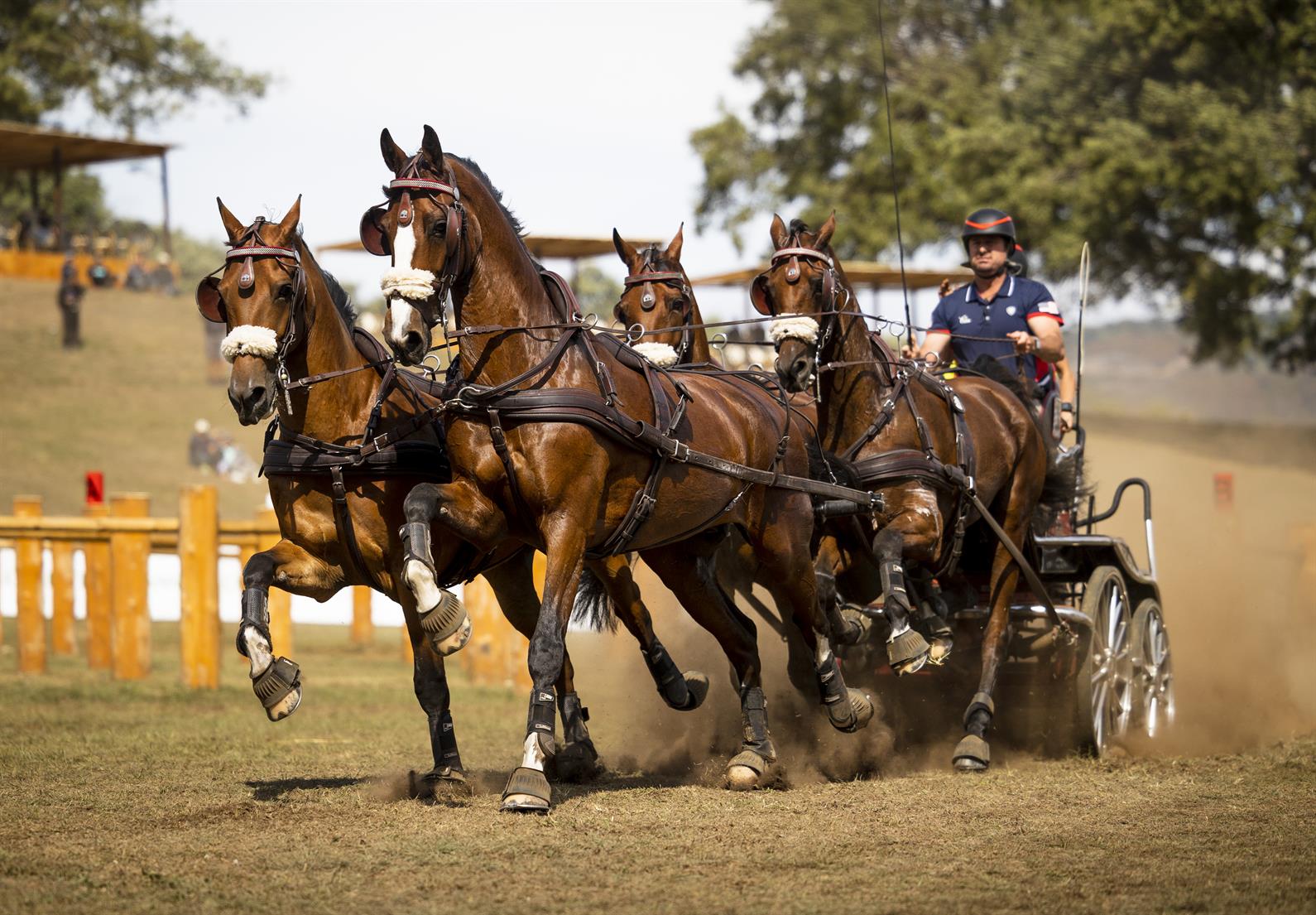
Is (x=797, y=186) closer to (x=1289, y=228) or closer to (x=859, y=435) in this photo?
(x=1289, y=228)

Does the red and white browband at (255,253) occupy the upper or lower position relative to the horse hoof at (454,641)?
upper

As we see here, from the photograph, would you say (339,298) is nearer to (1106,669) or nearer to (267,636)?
(267,636)

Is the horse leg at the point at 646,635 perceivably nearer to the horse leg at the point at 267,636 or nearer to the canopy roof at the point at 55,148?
the horse leg at the point at 267,636

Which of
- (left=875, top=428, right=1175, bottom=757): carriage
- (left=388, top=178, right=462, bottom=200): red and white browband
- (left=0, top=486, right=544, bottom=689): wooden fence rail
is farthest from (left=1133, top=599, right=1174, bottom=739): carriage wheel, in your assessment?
(left=388, top=178, right=462, bottom=200): red and white browband

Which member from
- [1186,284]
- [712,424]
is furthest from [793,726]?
[1186,284]

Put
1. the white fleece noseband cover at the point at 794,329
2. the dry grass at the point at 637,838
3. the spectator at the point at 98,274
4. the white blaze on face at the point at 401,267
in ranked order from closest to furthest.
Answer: the dry grass at the point at 637,838 → the white blaze on face at the point at 401,267 → the white fleece noseband cover at the point at 794,329 → the spectator at the point at 98,274

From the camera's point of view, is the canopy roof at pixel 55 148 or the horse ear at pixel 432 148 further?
the canopy roof at pixel 55 148

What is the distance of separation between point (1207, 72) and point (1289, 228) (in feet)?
10.4

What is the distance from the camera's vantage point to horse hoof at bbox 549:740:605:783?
7.14 meters

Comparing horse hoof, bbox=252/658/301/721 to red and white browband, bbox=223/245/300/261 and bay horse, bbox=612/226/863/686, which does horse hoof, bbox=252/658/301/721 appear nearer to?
red and white browband, bbox=223/245/300/261

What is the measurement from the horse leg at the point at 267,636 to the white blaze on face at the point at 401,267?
4.15 ft

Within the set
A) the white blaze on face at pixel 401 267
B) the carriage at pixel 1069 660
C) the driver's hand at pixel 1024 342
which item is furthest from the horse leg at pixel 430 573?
the driver's hand at pixel 1024 342

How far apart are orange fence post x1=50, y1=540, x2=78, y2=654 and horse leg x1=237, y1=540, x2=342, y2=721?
7.36 meters

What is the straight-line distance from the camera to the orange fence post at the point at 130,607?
11.7 m
